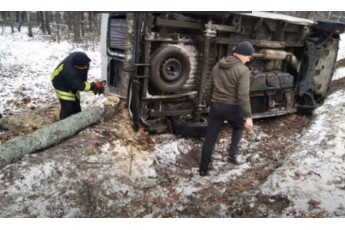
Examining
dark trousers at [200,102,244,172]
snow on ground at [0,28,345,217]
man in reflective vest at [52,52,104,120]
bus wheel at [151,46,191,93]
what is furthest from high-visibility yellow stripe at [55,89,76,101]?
dark trousers at [200,102,244,172]

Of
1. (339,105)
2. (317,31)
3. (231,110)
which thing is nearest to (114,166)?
(231,110)

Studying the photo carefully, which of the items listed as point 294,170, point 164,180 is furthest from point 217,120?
point 294,170

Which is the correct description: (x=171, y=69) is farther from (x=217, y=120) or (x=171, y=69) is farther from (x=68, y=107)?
(x=68, y=107)

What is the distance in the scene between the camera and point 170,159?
4973mm

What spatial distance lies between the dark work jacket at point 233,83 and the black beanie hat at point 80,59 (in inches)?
87.4

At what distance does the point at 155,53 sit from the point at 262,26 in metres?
2.53

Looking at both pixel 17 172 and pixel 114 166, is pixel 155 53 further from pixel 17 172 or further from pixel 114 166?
pixel 17 172

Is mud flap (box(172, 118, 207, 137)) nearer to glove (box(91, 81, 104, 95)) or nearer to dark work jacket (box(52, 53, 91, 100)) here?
glove (box(91, 81, 104, 95))

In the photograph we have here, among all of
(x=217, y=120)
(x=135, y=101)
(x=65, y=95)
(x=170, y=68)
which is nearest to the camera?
(x=217, y=120)

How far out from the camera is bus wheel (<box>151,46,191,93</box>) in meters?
5.09

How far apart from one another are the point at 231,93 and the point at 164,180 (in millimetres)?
1492

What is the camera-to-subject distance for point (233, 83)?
416 cm

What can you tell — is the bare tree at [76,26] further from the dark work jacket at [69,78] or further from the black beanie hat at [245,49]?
the black beanie hat at [245,49]

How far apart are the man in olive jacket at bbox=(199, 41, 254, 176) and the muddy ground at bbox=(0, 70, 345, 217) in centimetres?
62
